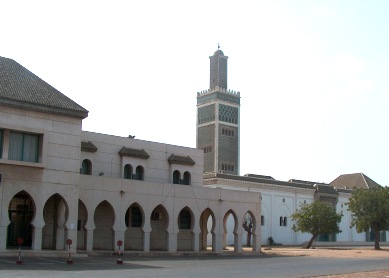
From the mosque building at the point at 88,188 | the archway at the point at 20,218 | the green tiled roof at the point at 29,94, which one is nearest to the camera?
the green tiled roof at the point at 29,94

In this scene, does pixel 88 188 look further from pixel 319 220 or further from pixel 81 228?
pixel 319 220

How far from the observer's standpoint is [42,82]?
122 feet

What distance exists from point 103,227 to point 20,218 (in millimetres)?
7207

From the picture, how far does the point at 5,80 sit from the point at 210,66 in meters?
88.2

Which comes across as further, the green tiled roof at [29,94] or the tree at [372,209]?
the tree at [372,209]

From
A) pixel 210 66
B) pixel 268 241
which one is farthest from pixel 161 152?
pixel 210 66

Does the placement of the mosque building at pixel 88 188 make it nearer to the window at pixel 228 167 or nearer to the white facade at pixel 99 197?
the white facade at pixel 99 197

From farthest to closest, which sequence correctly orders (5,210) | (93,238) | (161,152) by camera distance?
(161,152), (93,238), (5,210)

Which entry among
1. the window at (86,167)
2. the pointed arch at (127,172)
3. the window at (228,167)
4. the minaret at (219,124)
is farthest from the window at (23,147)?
the window at (228,167)

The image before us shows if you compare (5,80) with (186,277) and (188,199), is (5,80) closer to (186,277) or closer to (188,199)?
(188,199)

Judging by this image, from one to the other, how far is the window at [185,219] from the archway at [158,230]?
154cm

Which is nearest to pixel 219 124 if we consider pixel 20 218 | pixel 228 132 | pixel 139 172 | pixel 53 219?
pixel 228 132

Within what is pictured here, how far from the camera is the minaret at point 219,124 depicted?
110900 mm

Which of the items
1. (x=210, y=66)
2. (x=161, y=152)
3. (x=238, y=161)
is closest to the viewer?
(x=161, y=152)
